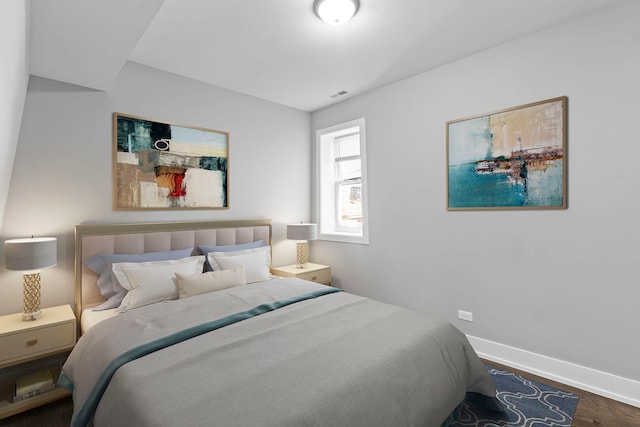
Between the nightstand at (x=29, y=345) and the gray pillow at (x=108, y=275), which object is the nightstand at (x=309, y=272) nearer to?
the gray pillow at (x=108, y=275)

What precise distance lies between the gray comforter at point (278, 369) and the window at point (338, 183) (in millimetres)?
1943

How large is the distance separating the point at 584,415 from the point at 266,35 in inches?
132

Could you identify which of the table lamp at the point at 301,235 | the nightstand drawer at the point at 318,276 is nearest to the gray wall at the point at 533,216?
the nightstand drawer at the point at 318,276

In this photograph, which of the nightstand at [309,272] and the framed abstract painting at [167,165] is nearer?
the framed abstract painting at [167,165]

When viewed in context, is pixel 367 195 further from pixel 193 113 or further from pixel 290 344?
pixel 290 344

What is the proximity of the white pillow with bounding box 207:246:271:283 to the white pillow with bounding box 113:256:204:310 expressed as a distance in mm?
431

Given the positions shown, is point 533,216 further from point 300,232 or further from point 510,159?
point 300,232

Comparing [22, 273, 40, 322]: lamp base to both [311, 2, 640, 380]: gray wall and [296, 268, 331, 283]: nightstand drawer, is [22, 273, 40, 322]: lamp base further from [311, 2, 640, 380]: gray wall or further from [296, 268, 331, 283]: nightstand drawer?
[311, 2, 640, 380]: gray wall

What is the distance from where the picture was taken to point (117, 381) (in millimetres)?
1364

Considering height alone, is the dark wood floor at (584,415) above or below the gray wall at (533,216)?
below

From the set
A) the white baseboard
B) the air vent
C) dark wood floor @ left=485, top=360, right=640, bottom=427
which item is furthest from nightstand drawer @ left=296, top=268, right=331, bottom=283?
dark wood floor @ left=485, top=360, right=640, bottom=427

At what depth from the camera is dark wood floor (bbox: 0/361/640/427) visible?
1.88 meters

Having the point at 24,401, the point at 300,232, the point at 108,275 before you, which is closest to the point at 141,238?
the point at 108,275

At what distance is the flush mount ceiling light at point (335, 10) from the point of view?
1.97 m
